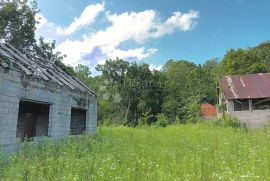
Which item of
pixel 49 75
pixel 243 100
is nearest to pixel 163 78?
pixel 243 100

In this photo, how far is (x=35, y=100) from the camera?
10586mm

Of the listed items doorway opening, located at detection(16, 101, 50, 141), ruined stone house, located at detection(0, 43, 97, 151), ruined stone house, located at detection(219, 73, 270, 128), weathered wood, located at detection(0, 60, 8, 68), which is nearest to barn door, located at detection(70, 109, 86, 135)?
ruined stone house, located at detection(0, 43, 97, 151)

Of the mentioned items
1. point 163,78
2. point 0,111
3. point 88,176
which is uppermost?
point 163,78

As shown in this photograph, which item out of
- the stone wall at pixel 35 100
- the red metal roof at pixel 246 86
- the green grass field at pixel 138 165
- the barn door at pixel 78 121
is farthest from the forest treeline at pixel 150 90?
the green grass field at pixel 138 165

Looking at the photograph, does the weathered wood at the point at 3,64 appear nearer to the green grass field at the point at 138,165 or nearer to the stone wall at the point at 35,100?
the stone wall at the point at 35,100

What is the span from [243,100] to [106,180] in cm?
2186

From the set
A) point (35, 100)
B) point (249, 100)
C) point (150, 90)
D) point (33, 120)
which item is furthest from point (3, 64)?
point (150, 90)

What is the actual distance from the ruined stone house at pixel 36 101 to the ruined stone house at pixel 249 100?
47.0 feet

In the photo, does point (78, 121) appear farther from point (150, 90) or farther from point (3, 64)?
point (150, 90)

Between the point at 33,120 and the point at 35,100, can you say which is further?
the point at 33,120

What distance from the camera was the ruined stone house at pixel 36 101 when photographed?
30.1ft

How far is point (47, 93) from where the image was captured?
11.3 m

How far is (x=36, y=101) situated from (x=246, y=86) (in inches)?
813

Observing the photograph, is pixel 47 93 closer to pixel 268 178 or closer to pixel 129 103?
pixel 268 178
